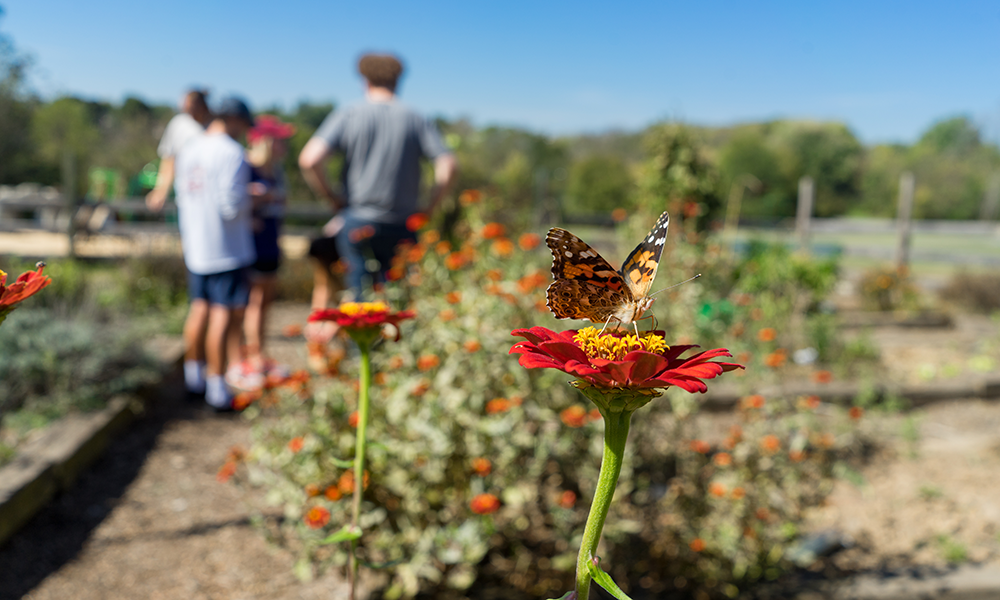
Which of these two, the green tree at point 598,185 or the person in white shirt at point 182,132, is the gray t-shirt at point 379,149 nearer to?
the person in white shirt at point 182,132

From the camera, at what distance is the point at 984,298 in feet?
23.9

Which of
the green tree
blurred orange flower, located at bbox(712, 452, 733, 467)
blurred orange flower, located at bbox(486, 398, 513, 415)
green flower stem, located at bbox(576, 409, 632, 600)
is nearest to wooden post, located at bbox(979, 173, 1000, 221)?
the green tree

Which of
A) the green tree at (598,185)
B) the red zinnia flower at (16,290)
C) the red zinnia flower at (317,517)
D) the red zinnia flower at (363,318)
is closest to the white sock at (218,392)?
the red zinnia flower at (317,517)

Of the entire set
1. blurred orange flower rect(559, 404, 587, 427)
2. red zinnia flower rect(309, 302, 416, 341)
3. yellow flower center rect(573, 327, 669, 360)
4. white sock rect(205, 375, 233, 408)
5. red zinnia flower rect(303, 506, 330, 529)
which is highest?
yellow flower center rect(573, 327, 669, 360)

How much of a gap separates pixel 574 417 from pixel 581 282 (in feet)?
3.91

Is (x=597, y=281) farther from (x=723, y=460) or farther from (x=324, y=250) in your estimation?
(x=324, y=250)

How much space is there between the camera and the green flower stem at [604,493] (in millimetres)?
585

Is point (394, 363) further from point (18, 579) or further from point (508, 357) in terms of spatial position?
point (18, 579)

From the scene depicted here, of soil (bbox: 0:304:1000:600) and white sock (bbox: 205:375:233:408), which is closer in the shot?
soil (bbox: 0:304:1000:600)

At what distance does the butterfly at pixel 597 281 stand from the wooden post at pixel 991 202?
28.6 metres

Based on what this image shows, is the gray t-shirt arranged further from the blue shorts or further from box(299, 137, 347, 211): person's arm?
the blue shorts

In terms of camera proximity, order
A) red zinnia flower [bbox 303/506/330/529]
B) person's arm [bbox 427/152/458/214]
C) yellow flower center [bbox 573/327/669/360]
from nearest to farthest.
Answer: yellow flower center [bbox 573/327/669/360] → red zinnia flower [bbox 303/506/330/529] → person's arm [bbox 427/152/458/214]

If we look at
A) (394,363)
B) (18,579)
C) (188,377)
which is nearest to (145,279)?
(188,377)

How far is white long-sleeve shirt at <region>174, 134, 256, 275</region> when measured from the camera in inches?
128
